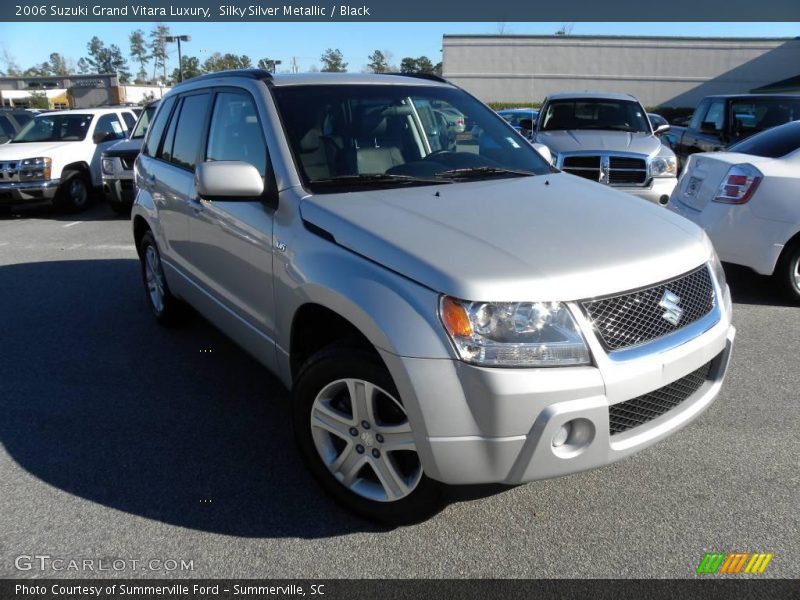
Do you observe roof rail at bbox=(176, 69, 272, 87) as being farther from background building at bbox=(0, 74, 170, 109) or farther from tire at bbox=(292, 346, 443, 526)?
background building at bbox=(0, 74, 170, 109)

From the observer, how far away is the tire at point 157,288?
509 centimetres

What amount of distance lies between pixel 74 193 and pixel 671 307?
11.5 meters

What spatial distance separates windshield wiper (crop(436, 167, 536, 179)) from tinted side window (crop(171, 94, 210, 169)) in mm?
1706

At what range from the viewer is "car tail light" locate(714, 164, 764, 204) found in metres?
5.40

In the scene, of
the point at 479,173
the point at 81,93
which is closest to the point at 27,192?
the point at 479,173

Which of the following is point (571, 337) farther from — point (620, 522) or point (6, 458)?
point (6, 458)

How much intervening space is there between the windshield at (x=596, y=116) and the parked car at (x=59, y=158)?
26.6 ft

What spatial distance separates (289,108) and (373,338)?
1559 millimetres

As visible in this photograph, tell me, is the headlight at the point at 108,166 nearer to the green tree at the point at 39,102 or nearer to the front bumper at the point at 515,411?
the front bumper at the point at 515,411

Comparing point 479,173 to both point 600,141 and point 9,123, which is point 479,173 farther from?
point 9,123

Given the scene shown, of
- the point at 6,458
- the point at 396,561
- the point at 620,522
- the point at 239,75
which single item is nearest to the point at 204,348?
the point at 6,458

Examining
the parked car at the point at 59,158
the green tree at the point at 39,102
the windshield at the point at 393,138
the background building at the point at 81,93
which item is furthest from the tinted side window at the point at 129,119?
the green tree at the point at 39,102

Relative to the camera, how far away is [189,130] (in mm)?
4371

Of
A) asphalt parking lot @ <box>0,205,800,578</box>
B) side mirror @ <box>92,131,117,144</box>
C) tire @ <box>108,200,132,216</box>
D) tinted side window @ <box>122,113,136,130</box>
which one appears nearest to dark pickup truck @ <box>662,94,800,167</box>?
→ asphalt parking lot @ <box>0,205,800,578</box>
